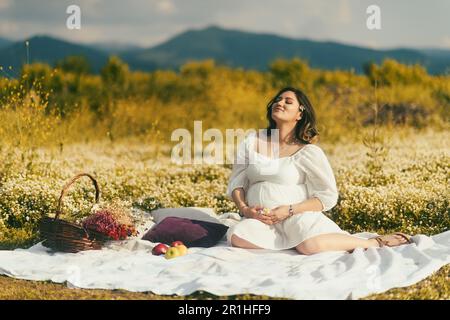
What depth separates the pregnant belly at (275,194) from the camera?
6.78m

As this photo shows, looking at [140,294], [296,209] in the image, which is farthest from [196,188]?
[140,294]

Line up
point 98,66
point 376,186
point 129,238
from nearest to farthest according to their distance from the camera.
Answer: point 129,238 < point 376,186 < point 98,66

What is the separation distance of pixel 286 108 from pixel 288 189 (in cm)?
78

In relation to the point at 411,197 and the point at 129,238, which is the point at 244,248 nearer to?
the point at 129,238

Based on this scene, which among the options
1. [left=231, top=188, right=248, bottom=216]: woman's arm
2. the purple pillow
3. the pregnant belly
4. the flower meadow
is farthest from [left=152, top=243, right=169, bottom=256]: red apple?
the flower meadow

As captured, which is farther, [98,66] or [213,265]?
[98,66]

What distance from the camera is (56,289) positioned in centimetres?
589

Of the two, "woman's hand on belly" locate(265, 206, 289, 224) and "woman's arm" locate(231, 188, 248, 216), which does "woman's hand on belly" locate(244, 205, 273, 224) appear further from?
"woman's arm" locate(231, 188, 248, 216)

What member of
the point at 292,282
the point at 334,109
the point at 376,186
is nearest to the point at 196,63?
the point at 334,109

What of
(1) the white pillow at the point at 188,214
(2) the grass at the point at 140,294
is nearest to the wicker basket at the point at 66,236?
(2) the grass at the point at 140,294

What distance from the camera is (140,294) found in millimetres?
5703

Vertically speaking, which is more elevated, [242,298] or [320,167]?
[320,167]

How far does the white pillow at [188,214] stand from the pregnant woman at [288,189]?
723 mm
